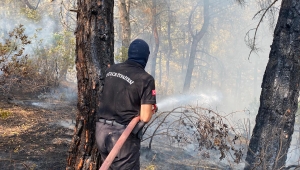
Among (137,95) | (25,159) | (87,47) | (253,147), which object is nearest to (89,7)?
(87,47)

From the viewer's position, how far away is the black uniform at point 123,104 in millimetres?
3033

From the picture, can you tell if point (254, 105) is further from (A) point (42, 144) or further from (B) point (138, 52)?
(B) point (138, 52)

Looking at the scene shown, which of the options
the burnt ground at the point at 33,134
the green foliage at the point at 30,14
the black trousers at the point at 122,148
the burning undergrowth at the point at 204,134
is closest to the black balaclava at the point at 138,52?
the black trousers at the point at 122,148

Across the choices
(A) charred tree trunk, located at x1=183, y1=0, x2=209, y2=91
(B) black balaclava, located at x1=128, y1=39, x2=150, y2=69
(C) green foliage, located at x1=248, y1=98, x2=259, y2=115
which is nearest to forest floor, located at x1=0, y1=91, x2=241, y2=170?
(B) black balaclava, located at x1=128, y1=39, x2=150, y2=69

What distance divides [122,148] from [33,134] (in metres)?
3.34

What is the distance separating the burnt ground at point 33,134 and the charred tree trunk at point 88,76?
0.92 metres

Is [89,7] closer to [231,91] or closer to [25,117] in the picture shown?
[25,117]

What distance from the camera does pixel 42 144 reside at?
17.1 ft

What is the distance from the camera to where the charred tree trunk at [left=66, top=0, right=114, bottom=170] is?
11.6ft

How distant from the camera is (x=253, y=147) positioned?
16.3 feet

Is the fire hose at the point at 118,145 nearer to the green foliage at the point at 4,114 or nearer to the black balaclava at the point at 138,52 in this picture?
the black balaclava at the point at 138,52

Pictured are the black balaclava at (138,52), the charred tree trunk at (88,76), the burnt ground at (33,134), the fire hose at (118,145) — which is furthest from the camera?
the burnt ground at (33,134)

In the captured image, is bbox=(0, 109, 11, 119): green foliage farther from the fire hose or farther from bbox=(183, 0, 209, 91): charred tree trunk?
bbox=(183, 0, 209, 91): charred tree trunk

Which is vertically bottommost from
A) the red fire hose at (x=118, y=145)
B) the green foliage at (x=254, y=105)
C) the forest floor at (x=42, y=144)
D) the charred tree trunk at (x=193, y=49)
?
the green foliage at (x=254, y=105)
